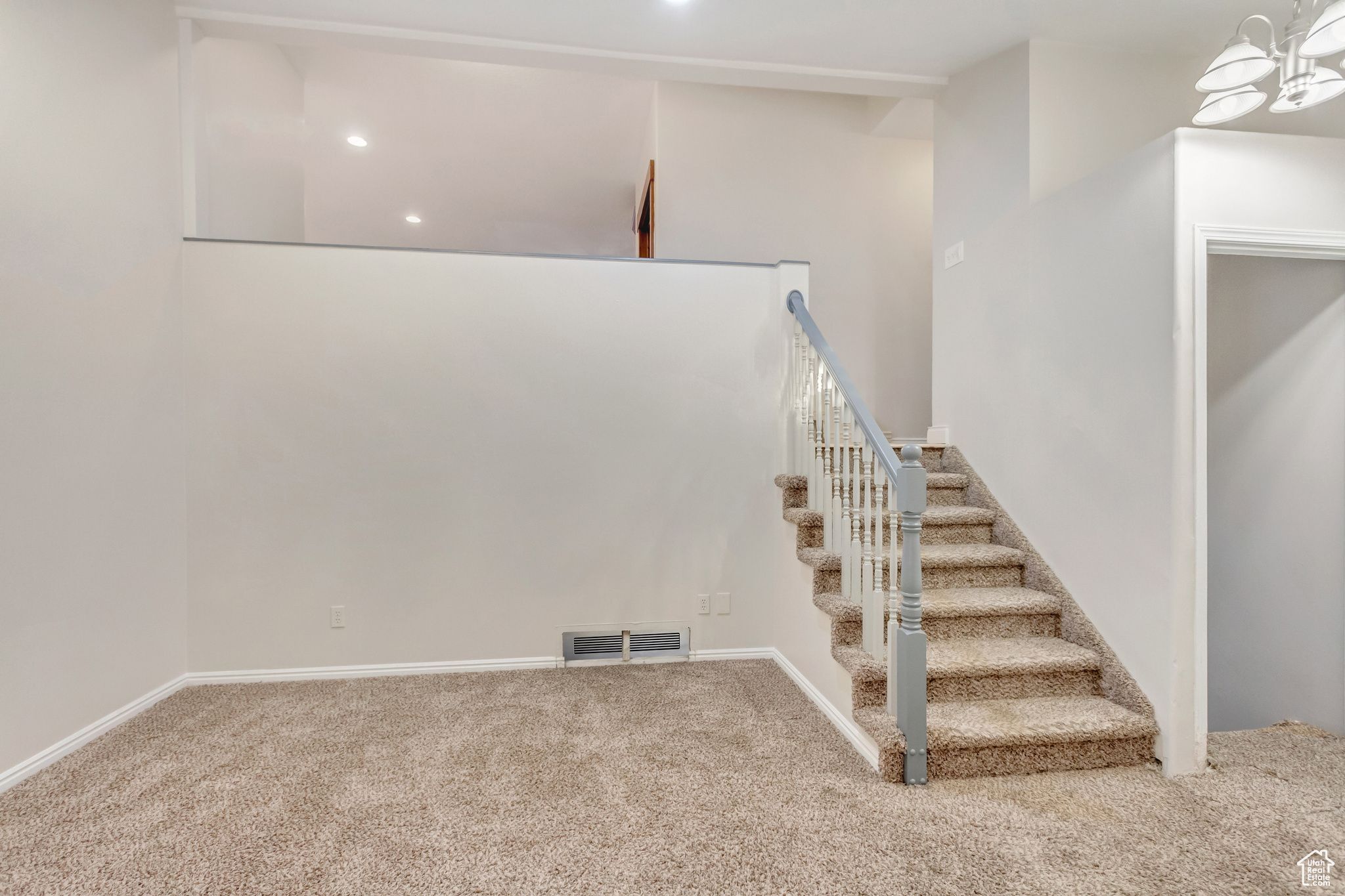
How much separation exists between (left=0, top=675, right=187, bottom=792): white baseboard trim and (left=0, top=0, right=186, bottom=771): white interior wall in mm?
29

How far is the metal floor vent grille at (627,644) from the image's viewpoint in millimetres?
3125

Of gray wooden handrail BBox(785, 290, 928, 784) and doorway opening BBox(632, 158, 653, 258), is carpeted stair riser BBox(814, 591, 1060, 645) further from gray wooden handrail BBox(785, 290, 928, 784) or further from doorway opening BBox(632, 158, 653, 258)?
doorway opening BBox(632, 158, 653, 258)

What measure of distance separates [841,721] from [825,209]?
11.2 feet

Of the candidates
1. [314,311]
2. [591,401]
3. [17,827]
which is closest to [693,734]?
[591,401]

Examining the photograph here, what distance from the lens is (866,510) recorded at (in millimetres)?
2281

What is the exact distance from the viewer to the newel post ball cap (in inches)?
67.8

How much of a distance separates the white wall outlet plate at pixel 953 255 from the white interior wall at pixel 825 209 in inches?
40.2

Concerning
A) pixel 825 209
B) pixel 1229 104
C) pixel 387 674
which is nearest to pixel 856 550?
pixel 1229 104

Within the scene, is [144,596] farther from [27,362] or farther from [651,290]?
[651,290]

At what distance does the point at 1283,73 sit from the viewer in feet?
5.74

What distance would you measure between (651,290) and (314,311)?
161 cm

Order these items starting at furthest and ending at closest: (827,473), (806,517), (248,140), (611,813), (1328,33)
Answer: (248,140) < (806,517) < (827,473) < (611,813) < (1328,33)

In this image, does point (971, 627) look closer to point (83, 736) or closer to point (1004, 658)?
point (1004, 658)

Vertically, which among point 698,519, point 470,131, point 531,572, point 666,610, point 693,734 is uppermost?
point 470,131
